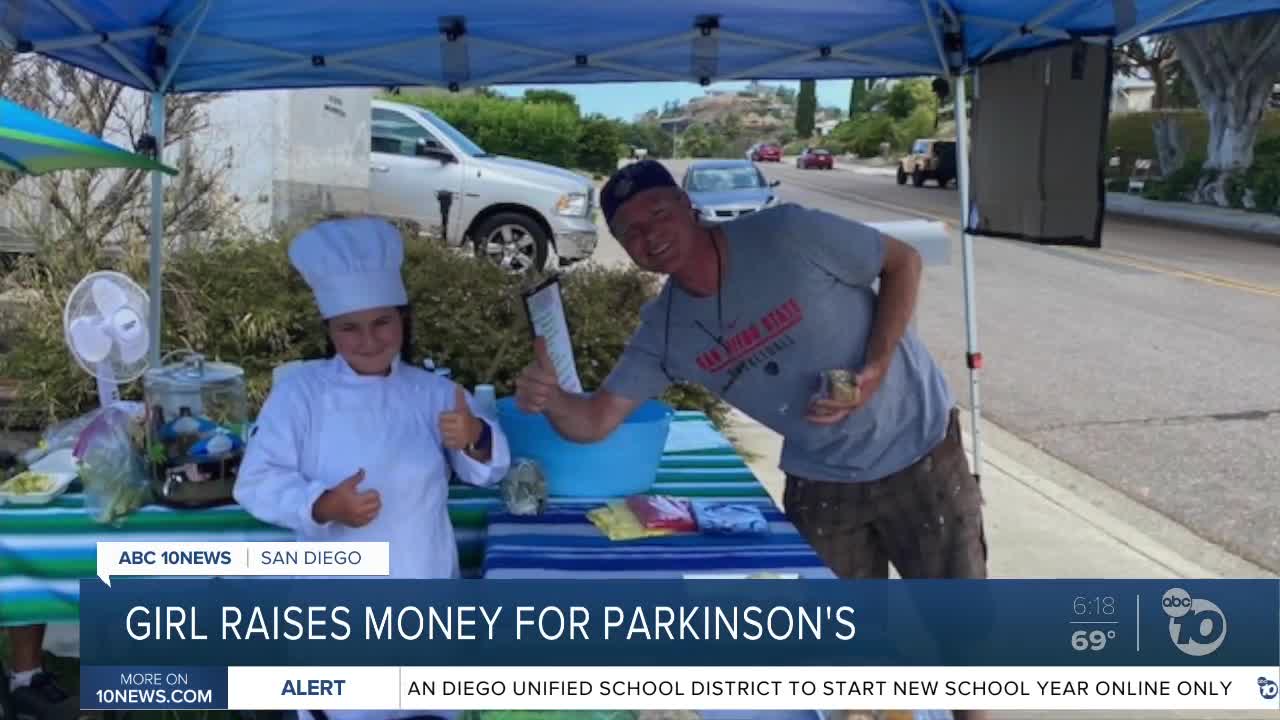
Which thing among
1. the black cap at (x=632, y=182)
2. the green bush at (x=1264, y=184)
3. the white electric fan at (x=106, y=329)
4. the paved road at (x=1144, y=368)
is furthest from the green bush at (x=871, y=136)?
the black cap at (x=632, y=182)

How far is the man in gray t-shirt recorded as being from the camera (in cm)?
292

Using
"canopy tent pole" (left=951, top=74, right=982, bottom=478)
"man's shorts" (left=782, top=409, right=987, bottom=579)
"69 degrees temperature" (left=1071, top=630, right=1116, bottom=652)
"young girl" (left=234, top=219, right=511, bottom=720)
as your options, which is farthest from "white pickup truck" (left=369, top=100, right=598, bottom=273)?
"69 degrees temperature" (left=1071, top=630, right=1116, bottom=652)

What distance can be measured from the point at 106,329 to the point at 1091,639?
2903mm

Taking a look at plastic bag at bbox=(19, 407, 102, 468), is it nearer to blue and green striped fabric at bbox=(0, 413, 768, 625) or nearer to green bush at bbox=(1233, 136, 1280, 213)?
blue and green striped fabric at bbox=(0, 413, 768, 625)

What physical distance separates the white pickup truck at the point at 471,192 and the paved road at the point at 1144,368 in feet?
12.9

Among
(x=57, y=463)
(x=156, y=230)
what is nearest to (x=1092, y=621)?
(x=57, y=463)

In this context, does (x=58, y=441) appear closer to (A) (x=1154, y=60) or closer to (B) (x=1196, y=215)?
(B) (x=1196, y=215)

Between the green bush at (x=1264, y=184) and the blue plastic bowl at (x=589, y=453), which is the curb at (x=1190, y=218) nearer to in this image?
the green bush at (x=1264, y=184)

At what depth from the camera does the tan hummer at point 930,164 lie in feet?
123

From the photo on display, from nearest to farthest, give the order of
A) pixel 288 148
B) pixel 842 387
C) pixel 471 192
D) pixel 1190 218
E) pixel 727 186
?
pixel 842 387 < pixel 288 148 < pixel 471 192 < pixel 727 186 < pixel 1190 218

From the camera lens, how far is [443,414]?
2521mm

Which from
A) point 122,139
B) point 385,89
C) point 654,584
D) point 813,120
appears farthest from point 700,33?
point 813,120

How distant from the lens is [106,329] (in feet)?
11.4

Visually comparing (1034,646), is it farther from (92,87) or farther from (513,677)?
(92,87)
